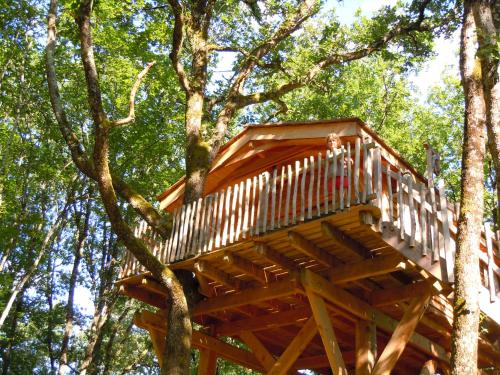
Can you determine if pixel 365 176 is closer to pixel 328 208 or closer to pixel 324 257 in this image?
pixel 328 208

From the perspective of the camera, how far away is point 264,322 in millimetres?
10992

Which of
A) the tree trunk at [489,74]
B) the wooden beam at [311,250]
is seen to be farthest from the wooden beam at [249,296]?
the tree trunk at [489,74]

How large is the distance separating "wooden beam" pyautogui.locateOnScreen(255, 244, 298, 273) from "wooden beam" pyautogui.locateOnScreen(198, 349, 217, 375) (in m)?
3.40

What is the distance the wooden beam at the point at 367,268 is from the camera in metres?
8.05

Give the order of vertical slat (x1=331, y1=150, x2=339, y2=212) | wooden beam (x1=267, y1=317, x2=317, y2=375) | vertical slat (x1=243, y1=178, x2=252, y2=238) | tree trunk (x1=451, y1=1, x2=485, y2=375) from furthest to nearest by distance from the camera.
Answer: wooden beam (x1=267, y1=317, x2=317, y2=375) < vertical slat (x1=243, y1=178, x2=252, y2=238) < vertical slat (x1=331, y1=150, x2=339, y2=212) < tree trunk (x1=451, y1=1, x2=485, y2=375)

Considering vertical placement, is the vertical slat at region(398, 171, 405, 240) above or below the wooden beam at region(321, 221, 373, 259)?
above

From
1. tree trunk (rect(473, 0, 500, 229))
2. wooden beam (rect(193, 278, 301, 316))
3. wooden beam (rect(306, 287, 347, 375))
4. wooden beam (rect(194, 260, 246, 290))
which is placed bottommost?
wooden beam (rect(306, 287, 347, 375))

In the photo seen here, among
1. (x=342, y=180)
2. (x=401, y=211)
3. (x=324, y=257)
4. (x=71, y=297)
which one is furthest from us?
(x=71, y=297)

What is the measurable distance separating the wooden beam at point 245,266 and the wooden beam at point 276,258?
573 mm

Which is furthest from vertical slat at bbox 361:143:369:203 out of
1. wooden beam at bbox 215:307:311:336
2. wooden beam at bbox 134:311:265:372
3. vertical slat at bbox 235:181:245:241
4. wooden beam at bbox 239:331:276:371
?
wooden beam at bbox 134:311:265:372

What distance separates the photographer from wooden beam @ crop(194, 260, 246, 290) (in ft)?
30.7

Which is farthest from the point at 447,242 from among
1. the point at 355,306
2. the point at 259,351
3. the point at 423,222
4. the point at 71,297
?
the point at 71,297

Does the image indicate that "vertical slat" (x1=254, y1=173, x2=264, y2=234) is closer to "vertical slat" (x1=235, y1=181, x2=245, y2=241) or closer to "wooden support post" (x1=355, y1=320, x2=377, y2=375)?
"vertical slat" (x1=235, y1=181, x2=245, y2=241)

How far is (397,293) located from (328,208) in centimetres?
232
